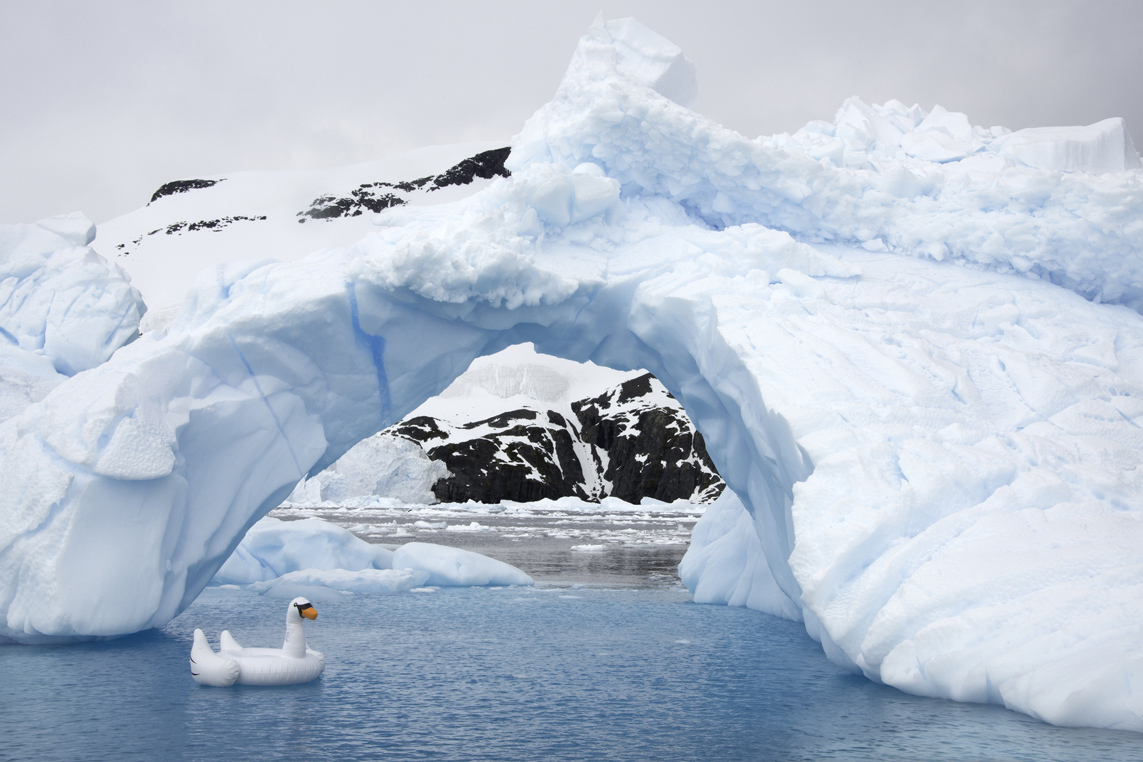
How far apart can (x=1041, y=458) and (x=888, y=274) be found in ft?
10.1

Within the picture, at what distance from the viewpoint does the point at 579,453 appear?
196 ft

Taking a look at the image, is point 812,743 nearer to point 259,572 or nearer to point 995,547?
point 995,547

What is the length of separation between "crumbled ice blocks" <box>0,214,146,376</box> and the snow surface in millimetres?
4432

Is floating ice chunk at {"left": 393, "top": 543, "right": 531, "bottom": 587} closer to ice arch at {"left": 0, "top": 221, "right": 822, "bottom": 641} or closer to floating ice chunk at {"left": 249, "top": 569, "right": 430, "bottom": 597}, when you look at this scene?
floating ice chunk at {"left": 249, "top": 569, "right": 430, "bottom": 597}

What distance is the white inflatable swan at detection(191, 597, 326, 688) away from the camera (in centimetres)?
562

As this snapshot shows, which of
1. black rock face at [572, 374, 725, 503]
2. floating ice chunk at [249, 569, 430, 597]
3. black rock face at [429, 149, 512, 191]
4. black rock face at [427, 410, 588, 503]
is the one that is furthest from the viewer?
black rock face at [429, 149, 512, 191]

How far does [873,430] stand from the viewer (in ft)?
20.1

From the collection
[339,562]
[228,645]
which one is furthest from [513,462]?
[228,645]

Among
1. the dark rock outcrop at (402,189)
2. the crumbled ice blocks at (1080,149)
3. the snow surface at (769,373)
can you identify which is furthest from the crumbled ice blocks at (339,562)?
the dark rock outcrop at (402,189)

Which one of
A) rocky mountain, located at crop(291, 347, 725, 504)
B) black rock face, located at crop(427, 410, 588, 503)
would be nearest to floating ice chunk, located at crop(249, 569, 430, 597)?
rocky mountain, located at crop(291, 347, 725, 504)

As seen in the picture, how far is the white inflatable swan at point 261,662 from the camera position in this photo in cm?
562

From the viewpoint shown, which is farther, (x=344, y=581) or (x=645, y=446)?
(x=645, y=446)

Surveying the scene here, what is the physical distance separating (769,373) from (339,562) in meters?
7.41

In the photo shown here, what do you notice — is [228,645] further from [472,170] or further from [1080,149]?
[472,170]
